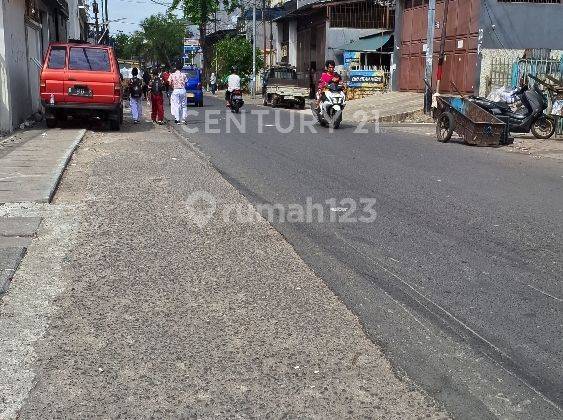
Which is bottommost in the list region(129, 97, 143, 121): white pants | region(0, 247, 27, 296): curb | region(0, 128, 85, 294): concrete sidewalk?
region(0, 247, 27, 296): curb

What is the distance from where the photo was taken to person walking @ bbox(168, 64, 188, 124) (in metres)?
18.9

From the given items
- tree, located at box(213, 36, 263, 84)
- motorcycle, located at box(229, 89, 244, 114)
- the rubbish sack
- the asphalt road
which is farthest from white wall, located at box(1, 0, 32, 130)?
tree, located at box(213, 36, 263, 84)

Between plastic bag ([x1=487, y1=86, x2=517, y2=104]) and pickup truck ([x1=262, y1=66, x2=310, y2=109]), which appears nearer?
plastic bag ([x1=487, y1=86, x2=517, y2=104])

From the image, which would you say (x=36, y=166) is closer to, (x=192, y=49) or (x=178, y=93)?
(x=178, y=93)

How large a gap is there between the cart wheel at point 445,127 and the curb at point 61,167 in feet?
28.9

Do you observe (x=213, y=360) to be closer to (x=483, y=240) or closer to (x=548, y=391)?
(x=548, y=391)

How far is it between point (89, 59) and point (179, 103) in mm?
3985

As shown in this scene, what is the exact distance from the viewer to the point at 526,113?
16.1 metres

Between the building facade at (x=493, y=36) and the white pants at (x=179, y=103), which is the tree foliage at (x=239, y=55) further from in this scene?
the white pants at (x=179, y=103)

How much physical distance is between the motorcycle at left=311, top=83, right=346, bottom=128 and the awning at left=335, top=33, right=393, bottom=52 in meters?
18.6

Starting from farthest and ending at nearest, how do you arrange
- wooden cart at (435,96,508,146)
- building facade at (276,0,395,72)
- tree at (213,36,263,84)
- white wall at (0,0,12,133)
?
tree at (213,36,263,84) → building facade at (276,0,395,72) → wooden cart at (435,96,508,146) → white wall at (0,0,12,133)

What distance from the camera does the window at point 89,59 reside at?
1584cm

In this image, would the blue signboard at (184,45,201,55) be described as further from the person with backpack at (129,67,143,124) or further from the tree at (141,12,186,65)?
the person with backpack at (129,67,143,124)

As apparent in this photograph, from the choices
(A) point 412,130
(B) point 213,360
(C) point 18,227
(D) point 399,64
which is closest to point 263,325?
(B) point 213,360
